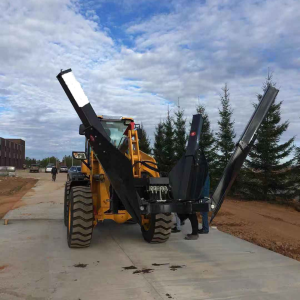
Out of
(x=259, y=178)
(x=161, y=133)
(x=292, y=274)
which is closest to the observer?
(x=292, y=274)

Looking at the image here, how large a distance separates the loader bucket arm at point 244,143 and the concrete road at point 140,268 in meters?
1.15

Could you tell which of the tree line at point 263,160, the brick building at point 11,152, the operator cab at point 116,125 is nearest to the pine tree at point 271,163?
the tree line at point 263,160

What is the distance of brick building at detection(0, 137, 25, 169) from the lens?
287ft

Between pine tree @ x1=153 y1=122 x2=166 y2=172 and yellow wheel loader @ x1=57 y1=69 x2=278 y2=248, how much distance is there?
1590 cm

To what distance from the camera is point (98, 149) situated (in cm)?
473

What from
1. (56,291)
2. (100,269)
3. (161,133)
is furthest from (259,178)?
(56,291)

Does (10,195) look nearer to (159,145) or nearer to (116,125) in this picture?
(159,145)

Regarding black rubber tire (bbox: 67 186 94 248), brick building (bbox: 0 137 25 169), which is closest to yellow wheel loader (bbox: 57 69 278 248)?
black rubber tire (bbox: 67 186 94 248)

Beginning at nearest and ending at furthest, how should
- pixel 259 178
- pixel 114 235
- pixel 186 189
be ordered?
pixel 186 189 → pixel 114 235 → pixel 259 178

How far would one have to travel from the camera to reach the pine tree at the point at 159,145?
23275 mm

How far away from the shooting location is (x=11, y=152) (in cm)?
9950

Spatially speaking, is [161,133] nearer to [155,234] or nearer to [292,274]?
[155,234]

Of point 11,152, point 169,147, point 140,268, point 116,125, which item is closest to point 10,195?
point 169,147

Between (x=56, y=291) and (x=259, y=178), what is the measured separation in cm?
1437
